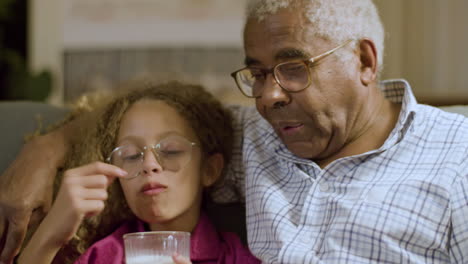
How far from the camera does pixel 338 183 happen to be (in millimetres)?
1377

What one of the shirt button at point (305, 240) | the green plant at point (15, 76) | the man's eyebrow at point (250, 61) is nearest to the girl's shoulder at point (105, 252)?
the shirt button at point (305, 240)

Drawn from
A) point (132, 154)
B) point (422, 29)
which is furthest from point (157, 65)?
point (132, 154)

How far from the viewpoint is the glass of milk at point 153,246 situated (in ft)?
3.81

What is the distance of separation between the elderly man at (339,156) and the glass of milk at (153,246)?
274mm

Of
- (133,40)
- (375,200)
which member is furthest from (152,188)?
(133,40)

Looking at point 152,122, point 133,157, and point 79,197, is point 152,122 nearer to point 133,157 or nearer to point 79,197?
point 133,157

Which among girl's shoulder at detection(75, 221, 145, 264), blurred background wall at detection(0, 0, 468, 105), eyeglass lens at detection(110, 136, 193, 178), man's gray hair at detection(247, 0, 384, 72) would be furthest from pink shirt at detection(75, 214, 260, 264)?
blurred background wall at detection(0, 0, 468, 105)

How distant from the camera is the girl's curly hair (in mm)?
1571

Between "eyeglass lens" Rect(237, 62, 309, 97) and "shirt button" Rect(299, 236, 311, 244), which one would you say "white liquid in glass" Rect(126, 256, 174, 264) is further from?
"eyeglass lens" Rect(237, 62, 309, 97)

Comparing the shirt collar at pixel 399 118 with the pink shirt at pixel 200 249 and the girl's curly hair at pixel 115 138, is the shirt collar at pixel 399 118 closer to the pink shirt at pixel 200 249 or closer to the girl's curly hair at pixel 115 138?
the girl's curly hair at pixel 115 138

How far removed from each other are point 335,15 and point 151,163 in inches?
22.6

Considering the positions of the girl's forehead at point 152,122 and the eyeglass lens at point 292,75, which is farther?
the girl's forehead at point 152,122

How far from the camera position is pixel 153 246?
116 centimetres

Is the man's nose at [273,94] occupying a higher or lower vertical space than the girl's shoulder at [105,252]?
higher
